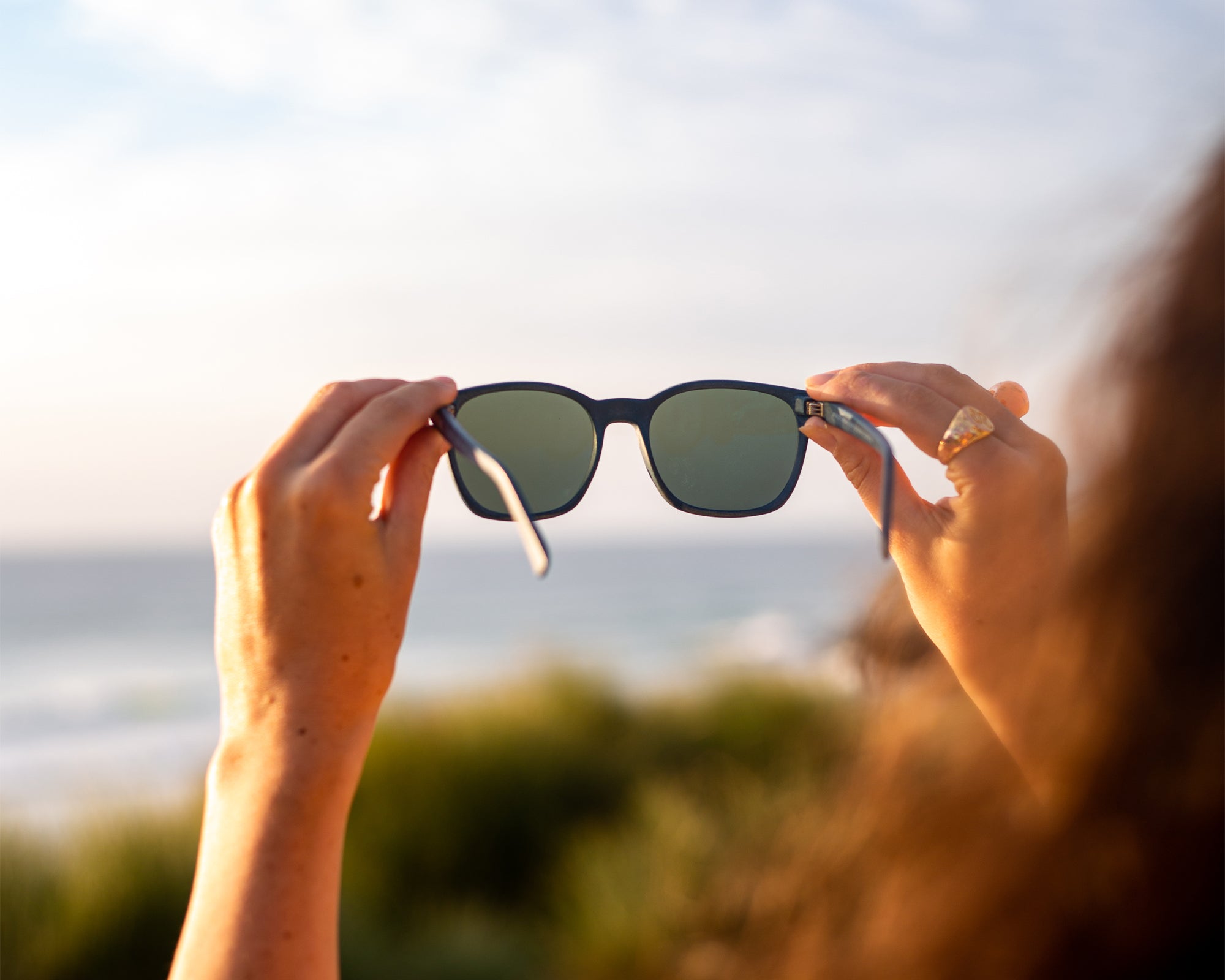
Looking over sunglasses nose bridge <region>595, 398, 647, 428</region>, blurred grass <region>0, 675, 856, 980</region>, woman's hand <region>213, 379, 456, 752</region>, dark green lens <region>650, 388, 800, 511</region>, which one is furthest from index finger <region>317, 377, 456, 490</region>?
blurred grass <region>0, 675, 856, 980</region>

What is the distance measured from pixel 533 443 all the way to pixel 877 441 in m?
0.60

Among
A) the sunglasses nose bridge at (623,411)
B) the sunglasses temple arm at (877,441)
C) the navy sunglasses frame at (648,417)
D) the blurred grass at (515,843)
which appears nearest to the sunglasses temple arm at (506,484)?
the navy sunglasses frame at (648,417)

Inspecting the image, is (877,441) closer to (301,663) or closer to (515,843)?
(301,663)

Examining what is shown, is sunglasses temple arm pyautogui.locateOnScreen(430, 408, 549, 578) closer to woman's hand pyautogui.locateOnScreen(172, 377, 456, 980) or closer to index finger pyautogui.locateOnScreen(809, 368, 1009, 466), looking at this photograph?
woman's hand pyautogui.locateOnScreen(172, 377, 456, 980)

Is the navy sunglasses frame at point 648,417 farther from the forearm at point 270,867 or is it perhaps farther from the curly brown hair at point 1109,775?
the curly brown hair at point 1109,775

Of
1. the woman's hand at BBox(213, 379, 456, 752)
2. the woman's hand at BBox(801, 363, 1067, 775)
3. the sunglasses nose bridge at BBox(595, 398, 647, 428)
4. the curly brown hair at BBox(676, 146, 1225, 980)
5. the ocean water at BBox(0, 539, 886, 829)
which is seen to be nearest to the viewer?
the curly brown hair at BBox(676, 146, 1225, 980)

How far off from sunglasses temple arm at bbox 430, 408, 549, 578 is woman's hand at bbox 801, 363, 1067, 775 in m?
0.53

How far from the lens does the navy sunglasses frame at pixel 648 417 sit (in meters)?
1.49

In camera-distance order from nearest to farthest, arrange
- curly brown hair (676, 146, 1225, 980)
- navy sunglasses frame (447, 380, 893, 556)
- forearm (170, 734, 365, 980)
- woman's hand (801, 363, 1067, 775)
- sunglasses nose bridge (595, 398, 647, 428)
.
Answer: curly brown hair (676, 146, 1225, 980), forearm (170, 734, 365, 980), woman's hand (801, 363, 1067, 775), navy sunglasses frame (447, 380, 893, 556), sunglasses nose bridge (595, 398, 647, 428)

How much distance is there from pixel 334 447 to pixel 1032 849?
0.77 metres

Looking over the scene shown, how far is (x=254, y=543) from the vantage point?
3.50ft

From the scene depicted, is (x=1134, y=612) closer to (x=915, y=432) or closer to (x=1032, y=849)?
(x=1032, y=849)

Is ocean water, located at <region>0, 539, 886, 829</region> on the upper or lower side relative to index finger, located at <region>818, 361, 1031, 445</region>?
lower

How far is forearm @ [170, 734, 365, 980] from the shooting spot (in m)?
0.91
